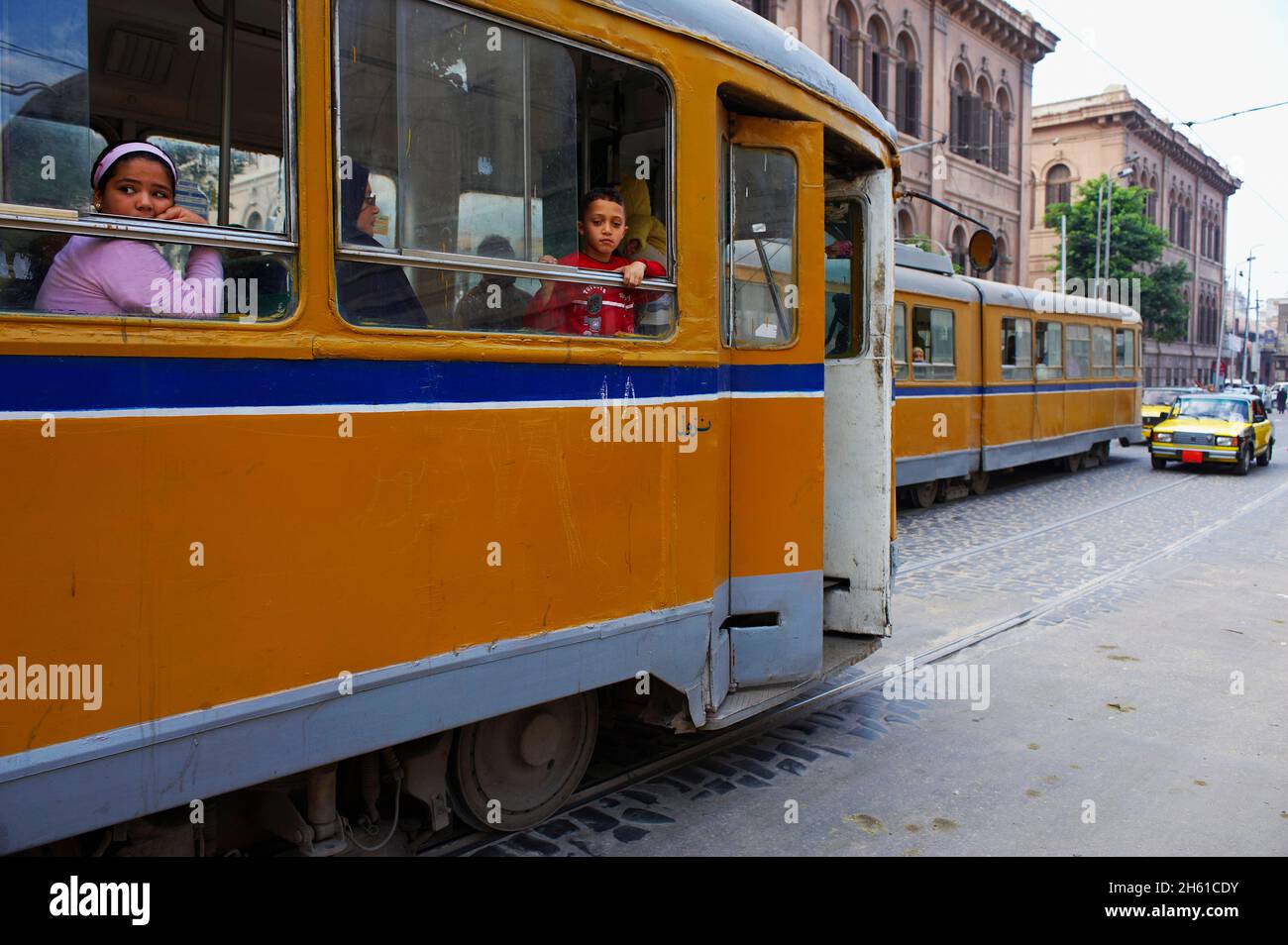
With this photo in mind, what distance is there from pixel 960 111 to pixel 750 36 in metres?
32.4

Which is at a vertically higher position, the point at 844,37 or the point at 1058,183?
the point at 1058,183

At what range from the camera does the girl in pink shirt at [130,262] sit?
2.41 m

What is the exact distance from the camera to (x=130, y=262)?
8.23 feet

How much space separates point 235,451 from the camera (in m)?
2.65

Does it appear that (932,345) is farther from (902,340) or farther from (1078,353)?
(1078,353)

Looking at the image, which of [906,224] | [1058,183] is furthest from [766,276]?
[1058,183]

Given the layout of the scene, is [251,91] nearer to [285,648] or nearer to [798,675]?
[285,648]

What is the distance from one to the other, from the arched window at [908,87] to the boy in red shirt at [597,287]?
28.4 meters

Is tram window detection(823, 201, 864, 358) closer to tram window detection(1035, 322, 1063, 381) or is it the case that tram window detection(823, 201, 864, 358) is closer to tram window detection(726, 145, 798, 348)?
tram window detection(726, 145, 798, 348)

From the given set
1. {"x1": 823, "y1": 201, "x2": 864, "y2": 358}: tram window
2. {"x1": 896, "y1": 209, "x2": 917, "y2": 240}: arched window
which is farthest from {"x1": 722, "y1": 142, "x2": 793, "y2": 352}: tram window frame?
{"x1": 896, "y1": 209, "x2": 917, "y2": 240}: arched window

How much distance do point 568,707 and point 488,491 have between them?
1.23 metres

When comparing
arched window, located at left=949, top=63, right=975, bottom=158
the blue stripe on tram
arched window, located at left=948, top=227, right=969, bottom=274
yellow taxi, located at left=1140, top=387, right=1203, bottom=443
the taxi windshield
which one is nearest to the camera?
the blue stripe on tram

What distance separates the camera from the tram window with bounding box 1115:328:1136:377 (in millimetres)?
21641

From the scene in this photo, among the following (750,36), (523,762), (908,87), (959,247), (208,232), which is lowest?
(523,762)
